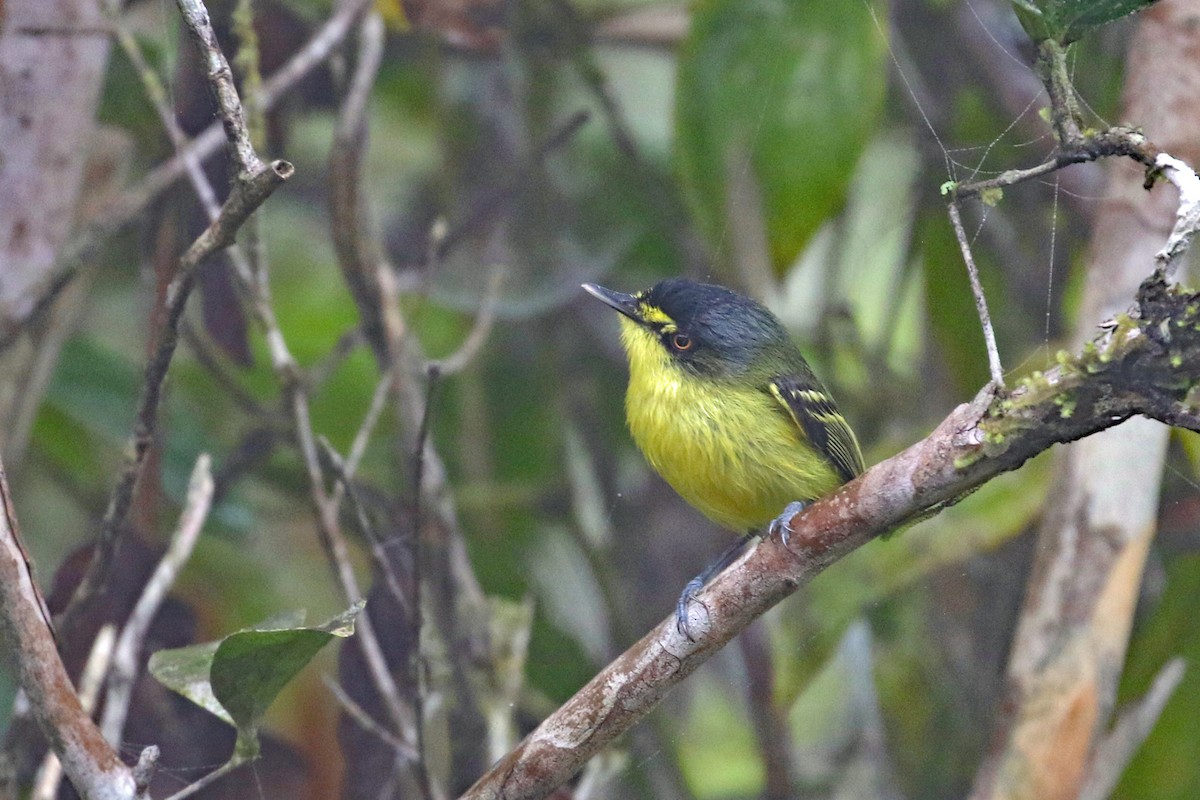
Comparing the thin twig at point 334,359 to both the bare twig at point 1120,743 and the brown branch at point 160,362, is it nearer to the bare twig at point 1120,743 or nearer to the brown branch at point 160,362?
the brown branch at point 160,362

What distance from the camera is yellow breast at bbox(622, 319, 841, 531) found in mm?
2084

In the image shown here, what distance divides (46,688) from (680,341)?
127cm

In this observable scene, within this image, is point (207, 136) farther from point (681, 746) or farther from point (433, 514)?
→ point (681, 746)

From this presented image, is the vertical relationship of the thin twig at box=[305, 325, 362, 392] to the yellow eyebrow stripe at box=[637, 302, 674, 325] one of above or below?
above

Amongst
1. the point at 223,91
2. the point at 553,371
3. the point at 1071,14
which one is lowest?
the point at 553,371

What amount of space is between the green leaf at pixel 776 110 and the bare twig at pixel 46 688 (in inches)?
58.4

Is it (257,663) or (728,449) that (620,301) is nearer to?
(728,449)

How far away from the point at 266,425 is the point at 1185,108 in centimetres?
191

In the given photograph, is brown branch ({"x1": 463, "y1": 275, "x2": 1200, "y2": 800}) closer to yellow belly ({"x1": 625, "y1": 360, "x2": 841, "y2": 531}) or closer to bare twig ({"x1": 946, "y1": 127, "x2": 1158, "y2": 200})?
bare twig ({"x1": 946, "y1": 127, "x2": 1158, "y2": 200})

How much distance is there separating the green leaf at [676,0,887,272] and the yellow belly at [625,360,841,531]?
410 millimetres

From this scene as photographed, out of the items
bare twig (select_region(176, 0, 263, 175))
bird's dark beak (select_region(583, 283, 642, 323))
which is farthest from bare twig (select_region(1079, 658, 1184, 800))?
bare twig (select_region(176, 0, 263, 175))

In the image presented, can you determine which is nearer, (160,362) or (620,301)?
(160,362)

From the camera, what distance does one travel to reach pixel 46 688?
1.32 metres

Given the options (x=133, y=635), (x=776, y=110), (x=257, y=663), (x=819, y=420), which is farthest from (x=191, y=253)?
(x=776, y=110)
